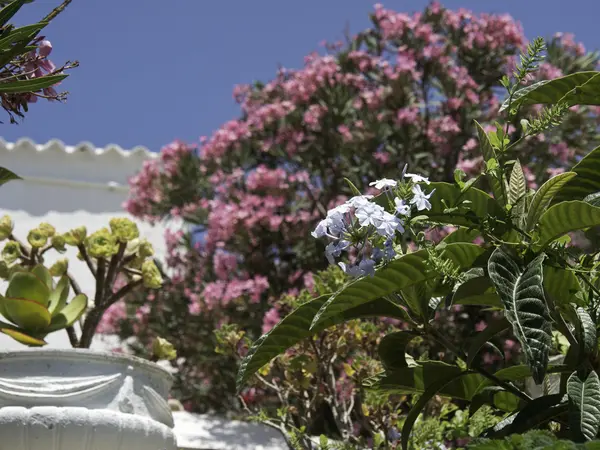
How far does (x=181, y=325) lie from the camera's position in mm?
7098

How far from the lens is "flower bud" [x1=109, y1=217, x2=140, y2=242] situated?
347 cm

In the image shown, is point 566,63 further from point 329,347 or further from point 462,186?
point 462,186

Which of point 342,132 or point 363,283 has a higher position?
point 342,132

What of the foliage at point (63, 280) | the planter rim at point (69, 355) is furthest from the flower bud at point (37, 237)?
the planter rim at point (69, 355)

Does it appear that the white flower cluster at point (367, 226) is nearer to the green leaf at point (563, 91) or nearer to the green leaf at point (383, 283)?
the green leaf at point (383, 283)

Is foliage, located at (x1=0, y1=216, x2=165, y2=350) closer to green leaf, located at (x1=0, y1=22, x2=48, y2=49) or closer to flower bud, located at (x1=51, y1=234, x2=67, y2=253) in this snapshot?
flower bud, located at (x1=51, y1=234, x2=67, y2=253)

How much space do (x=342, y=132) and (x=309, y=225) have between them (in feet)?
2.50

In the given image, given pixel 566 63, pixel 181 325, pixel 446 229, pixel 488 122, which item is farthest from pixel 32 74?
pixel 566 63

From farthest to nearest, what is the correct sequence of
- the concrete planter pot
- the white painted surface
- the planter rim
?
1. the white painted surface
2. the planter rim
3. the concrete planter pot

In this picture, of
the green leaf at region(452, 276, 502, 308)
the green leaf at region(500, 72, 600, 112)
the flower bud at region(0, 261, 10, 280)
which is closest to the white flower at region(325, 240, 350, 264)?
the green leaf at region(452, 276, 502, 308)

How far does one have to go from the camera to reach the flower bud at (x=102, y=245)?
345 cm

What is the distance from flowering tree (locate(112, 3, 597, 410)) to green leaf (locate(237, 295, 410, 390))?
4.11 meters

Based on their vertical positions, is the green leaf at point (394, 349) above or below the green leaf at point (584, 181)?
below

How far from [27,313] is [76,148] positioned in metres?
5.97
